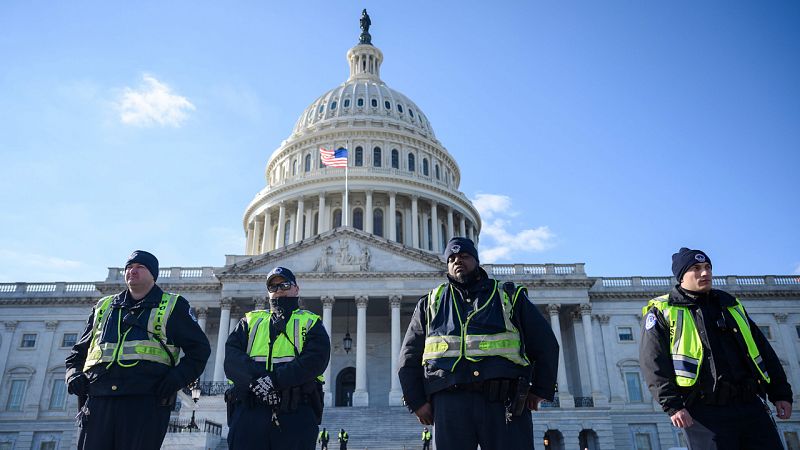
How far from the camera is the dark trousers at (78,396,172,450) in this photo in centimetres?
679

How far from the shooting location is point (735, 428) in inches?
249

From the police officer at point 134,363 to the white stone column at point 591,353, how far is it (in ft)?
131

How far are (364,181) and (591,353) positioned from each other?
29.4 meters

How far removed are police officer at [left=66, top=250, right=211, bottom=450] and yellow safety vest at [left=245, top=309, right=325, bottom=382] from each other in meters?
0.70

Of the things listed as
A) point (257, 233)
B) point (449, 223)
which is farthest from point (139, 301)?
point (257, 233)

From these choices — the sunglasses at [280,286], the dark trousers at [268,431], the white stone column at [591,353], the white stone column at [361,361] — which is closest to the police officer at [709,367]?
the dark trousers at [268,431]

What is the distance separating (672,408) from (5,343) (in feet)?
175

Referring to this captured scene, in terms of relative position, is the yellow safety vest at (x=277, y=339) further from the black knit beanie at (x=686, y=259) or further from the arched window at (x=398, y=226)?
the arched window at (x=398, y=226)

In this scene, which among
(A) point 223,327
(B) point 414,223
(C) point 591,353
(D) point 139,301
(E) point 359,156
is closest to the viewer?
(D) point 139,301

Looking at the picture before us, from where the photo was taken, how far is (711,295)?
23.2 feet

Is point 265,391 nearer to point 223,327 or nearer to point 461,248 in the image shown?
point 461,248

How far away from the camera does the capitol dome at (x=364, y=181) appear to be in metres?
63.7

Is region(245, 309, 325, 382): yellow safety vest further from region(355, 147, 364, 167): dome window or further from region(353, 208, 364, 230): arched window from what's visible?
region(355, 147, 364, 167): dome window

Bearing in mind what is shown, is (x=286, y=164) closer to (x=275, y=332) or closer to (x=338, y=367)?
(x=338, y=367)
